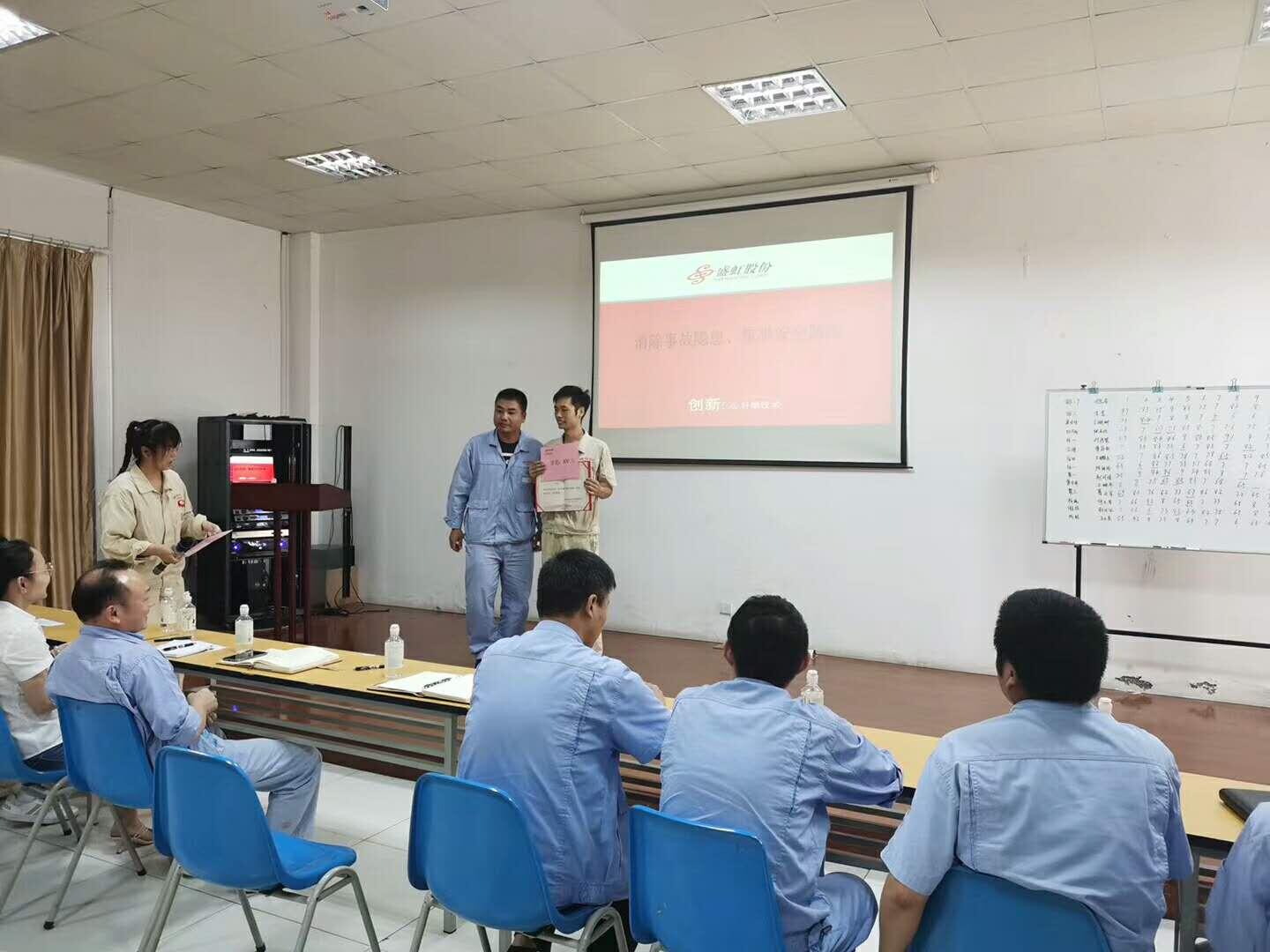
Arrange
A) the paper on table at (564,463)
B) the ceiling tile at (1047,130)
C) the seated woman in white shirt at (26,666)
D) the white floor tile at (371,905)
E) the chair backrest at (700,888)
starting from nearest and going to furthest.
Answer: the chair backrest at (700,888), the white floor tile at (371,905), the seated woman in white shirt at (26,666), the ceiling tile at (1047,130), the paper on table at (564,463)

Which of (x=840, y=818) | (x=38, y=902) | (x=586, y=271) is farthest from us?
(x=586, y=271)

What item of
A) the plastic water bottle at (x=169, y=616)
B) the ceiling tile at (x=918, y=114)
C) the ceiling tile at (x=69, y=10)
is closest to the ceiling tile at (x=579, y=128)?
the ceiling tile at (x=918, y=114)

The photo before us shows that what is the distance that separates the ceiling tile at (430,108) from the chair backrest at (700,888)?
382 centimetres

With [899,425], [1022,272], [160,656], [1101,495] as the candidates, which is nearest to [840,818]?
[160,656]

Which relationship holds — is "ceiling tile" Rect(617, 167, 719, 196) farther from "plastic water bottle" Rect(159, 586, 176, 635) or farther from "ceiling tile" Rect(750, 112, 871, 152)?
"plastic water bottle" Rect(159, 586, 176, 635)

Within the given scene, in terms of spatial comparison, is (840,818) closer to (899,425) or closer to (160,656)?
(160,656)

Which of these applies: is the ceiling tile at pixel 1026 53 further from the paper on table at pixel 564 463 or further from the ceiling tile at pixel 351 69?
the paper on table at pixel 564 463

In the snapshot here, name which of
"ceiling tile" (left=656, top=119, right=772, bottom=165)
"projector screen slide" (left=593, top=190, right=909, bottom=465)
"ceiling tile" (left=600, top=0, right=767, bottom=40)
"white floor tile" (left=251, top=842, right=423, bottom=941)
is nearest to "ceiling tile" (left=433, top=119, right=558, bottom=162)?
"ceiling tile" (left=656, top=119, right=772, bottom=165)

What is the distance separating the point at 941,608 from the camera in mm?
5344

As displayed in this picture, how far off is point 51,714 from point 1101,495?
459 centimetres

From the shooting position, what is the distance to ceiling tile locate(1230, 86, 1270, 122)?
13.6ft

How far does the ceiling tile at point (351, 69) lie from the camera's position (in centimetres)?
393

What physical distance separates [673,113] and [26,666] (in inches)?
144

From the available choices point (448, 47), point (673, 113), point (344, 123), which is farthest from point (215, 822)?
point (344, 123)
